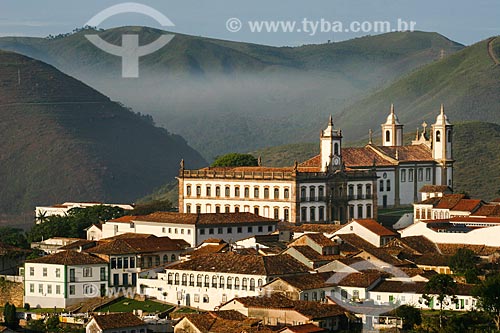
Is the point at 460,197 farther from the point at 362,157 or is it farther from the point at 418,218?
the point at 362,157

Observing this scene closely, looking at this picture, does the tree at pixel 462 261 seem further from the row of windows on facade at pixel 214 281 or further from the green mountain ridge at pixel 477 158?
the green mountain ridge at pixel 477 158

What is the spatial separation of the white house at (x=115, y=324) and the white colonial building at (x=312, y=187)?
90.6 feet

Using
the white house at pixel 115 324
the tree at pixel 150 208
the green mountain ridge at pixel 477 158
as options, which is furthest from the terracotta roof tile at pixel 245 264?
the green mountain ridge at pixel 477 158

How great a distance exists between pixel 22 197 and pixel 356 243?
114027mm

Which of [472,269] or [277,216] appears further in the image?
[277,216]

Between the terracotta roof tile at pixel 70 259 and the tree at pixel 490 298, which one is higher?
the terracotta roof tile at pixel 70 259

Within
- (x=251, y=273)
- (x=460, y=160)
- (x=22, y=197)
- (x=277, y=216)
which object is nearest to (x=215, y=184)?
(x=277, y=216)

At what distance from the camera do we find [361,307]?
222 feet

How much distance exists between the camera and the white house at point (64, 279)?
249 feet

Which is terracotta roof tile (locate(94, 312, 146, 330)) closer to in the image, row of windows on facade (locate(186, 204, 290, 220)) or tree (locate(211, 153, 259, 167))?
row of windows on facade (locate(186, 204, 290, 220))

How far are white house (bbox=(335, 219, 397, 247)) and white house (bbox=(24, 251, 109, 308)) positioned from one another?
1379 centimetres

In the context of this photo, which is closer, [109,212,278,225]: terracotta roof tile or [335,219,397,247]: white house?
[335,219,397,247]: white house

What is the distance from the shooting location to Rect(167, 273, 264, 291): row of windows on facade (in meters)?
71.2

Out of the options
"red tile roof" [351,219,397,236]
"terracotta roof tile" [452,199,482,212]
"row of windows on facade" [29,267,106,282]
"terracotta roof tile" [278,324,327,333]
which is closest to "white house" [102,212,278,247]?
"red tile roof" [351,219,397,236]
